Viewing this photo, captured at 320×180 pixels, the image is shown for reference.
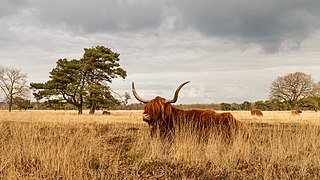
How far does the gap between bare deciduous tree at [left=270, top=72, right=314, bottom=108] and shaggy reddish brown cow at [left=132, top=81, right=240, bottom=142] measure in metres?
48.3

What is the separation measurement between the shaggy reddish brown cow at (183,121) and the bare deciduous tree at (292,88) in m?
48.3

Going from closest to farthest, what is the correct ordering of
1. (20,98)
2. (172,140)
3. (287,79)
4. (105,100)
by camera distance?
(172,140)
(105,100)
(287,79)
(20,98)

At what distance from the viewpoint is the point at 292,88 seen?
52125 mm

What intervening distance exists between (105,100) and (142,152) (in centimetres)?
2873

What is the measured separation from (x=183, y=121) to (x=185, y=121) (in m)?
0.23

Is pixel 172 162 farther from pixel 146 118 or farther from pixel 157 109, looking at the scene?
pixel 157 109

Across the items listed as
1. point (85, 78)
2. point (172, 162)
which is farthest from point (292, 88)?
point (172, 162)

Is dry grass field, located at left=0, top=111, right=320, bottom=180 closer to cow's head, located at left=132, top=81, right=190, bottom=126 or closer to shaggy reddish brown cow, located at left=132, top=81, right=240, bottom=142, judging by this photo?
shaggy reddish brown cow, located at left=132, top=81, right=240, bottom=142

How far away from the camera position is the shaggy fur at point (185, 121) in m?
7.47

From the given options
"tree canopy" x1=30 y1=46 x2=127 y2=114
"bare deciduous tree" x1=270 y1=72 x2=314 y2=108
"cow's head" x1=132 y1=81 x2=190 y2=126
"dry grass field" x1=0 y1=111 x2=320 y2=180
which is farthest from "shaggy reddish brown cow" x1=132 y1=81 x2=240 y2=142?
"bare deciduous tree" x1=270 y1=72 x2=314 y2=108

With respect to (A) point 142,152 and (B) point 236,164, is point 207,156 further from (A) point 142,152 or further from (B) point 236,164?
(A) point 142,152

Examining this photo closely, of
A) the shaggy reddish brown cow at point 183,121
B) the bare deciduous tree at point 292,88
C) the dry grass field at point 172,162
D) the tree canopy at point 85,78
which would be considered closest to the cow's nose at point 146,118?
the shaggy reddish brown cow at point 183,121

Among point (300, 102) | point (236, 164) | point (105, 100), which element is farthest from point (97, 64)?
point (300, 102)

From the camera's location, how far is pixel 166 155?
630 cm
